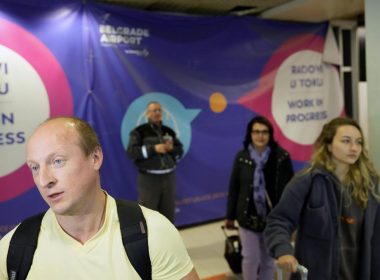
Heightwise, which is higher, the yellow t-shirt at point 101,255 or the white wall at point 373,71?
the white wall at point 373,71

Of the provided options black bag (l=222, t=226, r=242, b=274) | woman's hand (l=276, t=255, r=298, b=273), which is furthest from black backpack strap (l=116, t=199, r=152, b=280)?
black bag (l=222, t=226, r=242, b=274)

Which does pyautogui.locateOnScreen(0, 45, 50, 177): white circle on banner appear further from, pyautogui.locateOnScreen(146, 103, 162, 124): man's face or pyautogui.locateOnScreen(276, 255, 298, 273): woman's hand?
pyautogui.locateOnScreen(276, 255, 298, 273): woman's hand

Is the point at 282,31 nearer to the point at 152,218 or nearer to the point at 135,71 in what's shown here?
the point at 135,71

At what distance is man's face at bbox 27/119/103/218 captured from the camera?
917mm

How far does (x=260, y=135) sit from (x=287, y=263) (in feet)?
4.61

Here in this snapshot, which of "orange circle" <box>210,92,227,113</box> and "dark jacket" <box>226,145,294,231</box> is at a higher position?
"orange circle" <box>210,92,227,113</box>

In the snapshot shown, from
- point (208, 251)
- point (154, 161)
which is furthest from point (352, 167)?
point (208, 251)

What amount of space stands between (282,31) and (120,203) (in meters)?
4.70

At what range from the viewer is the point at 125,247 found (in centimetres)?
97

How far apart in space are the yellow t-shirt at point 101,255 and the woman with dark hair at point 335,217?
810mm

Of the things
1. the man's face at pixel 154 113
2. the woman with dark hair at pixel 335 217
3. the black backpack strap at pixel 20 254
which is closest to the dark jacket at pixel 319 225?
the woman with dark hair at pixel 335 217

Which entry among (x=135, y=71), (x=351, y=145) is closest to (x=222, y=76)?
(x=135, y=71)

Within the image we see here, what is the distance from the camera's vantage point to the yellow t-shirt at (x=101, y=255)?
0.96 m

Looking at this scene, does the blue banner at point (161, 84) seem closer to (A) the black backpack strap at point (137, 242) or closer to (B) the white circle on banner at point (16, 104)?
(B) the white circle on banner at point (16, 104)
